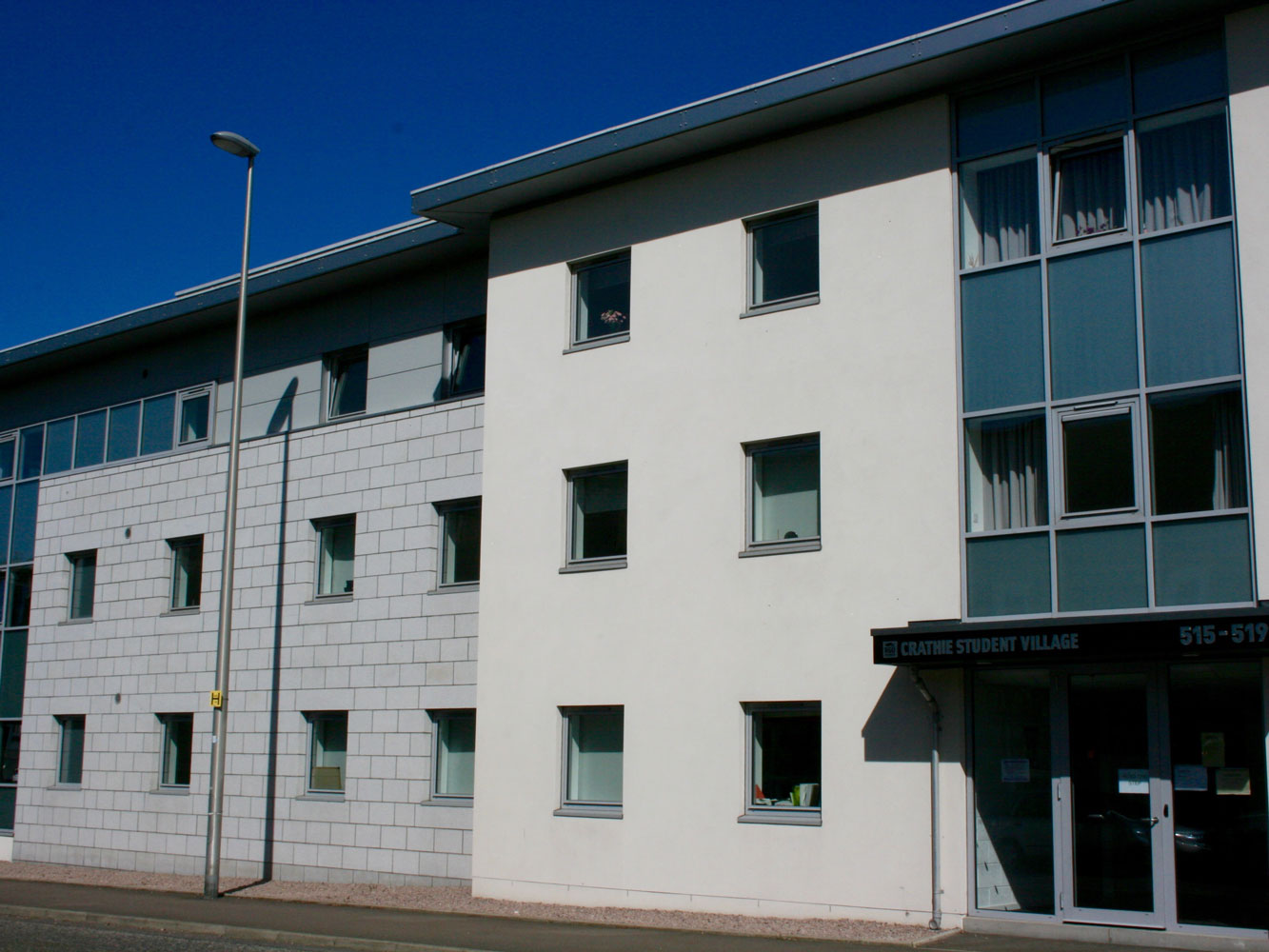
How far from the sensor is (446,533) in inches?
763

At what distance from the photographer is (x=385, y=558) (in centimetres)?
1975

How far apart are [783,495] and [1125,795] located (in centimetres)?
496

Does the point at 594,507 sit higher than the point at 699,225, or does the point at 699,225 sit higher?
the point at 699,225

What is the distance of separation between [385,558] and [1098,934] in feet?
36.3

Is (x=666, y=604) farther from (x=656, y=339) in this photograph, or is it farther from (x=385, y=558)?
(x=385, y=558)

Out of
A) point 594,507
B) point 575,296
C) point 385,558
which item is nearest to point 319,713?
point 385,558

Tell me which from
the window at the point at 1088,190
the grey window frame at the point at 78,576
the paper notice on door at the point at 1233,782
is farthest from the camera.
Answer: the grey window frame at the point at 78,576

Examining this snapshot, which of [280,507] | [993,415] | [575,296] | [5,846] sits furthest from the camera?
[5,846]

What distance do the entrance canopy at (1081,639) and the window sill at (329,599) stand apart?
921cm

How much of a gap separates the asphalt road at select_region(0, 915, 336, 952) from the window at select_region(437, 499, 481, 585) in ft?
19.9

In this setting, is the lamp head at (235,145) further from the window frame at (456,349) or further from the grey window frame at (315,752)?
the grey window frame at (315,752)

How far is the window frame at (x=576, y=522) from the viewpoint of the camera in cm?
1686

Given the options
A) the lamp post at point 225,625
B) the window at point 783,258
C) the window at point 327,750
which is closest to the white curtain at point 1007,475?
the window at point 783,258

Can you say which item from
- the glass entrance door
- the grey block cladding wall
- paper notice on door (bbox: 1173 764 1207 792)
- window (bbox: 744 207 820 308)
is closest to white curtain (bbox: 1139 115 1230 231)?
window (bbox: 744 207 820 308)
